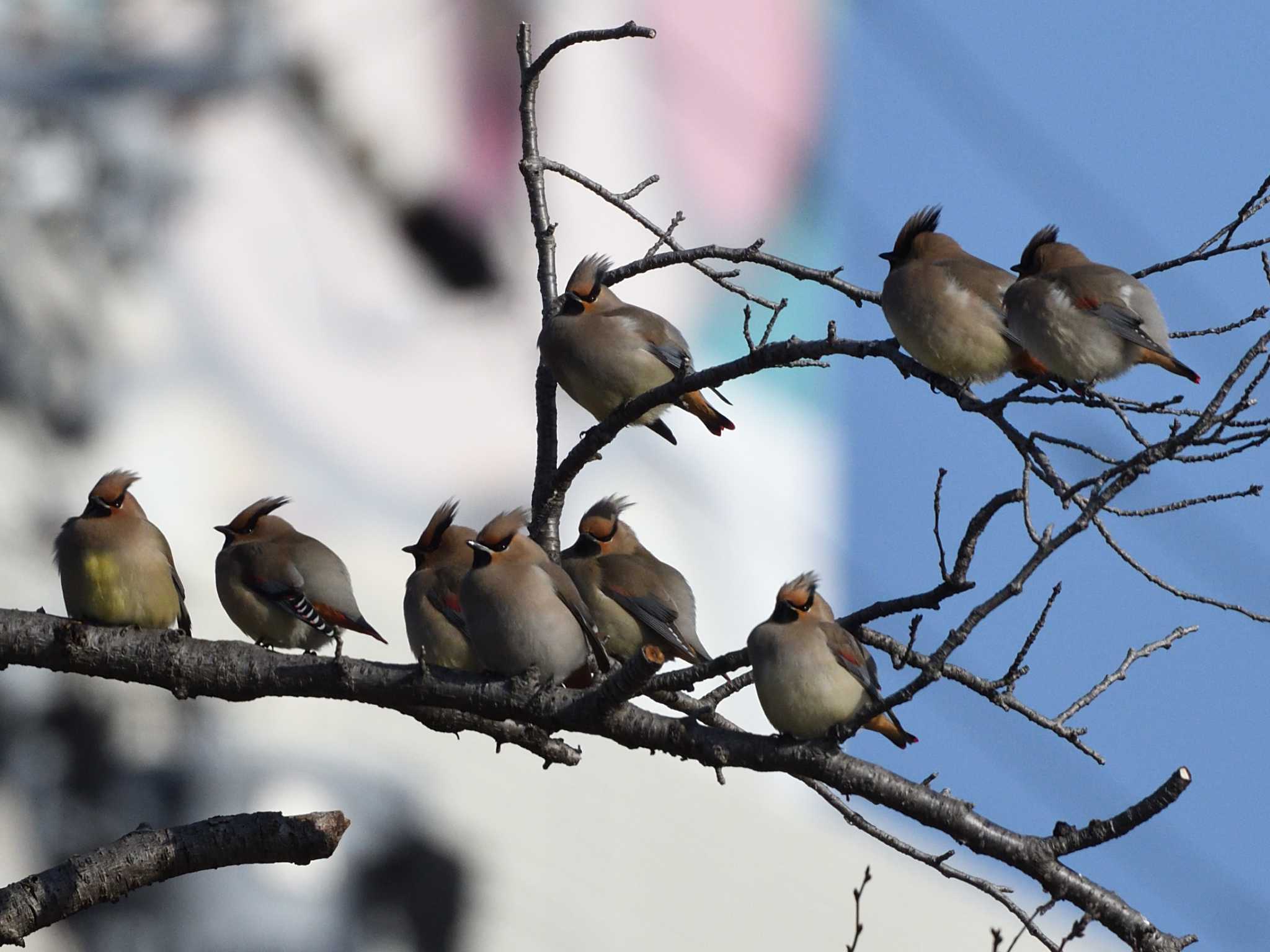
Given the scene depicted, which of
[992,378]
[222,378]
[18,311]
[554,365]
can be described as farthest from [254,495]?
[992,378]

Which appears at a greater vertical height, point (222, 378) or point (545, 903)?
point (222, 378)

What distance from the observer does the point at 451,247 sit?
48.0 ft

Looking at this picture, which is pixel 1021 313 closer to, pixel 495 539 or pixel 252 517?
pixel 495 539

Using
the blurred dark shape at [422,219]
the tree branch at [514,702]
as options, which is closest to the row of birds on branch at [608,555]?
the tree branch at [514,702]

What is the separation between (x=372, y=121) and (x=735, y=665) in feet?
35.0

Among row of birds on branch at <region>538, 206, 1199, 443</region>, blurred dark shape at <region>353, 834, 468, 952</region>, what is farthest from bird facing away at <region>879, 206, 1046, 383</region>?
blurred dark shape at <region>353, 834, 468, 952</region>

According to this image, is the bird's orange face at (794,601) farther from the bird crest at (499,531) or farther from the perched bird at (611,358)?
the perched bird at (611,358)

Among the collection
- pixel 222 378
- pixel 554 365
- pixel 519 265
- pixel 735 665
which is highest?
pixel 519 265

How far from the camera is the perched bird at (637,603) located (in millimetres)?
5656

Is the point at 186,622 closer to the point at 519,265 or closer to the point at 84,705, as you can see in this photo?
the point at 84,705

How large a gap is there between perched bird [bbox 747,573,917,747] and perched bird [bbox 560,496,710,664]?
2.62 feet

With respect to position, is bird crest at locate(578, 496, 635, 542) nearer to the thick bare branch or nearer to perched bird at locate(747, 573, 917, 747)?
perched bird at locate(747, 573, 917, 747)

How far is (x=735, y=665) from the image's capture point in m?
4.48

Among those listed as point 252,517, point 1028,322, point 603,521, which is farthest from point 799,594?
point 252,517
